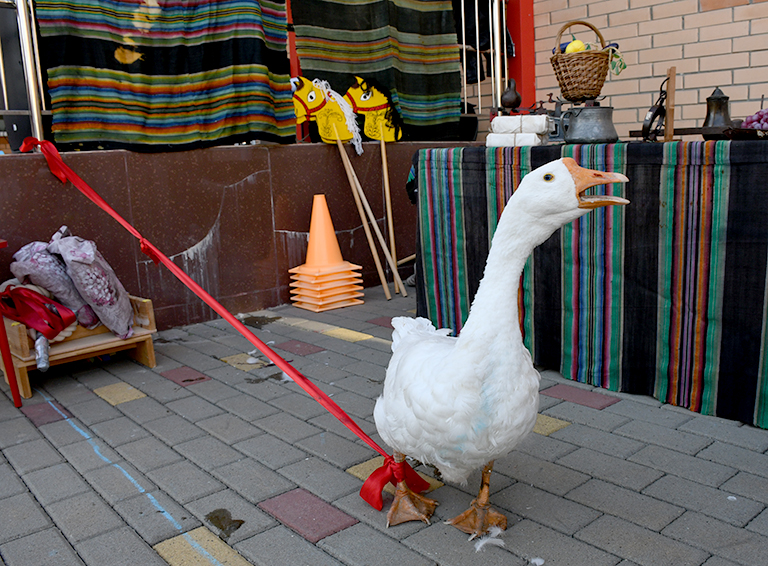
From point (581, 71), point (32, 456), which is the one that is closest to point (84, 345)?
point (32, 456)

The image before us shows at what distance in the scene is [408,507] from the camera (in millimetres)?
2486

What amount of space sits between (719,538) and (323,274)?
409cm

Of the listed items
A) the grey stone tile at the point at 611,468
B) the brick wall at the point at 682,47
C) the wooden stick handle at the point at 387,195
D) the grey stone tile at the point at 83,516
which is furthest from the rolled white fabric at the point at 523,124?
the grey stone tile at the point at 83,516

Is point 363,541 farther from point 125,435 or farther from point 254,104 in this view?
point 254,104

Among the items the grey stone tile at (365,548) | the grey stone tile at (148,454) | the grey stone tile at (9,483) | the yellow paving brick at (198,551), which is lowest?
the grey stone tile at (365,548)

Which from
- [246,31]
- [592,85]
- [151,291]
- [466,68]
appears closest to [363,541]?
[592,85]

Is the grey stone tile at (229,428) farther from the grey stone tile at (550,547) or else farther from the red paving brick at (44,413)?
the grey stone tile at (550,547)

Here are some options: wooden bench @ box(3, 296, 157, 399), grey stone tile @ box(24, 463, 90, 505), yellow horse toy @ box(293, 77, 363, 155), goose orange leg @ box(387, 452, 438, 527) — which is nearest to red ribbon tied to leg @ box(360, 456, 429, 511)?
goose orange leg @ box(387, 452, 438, 527)

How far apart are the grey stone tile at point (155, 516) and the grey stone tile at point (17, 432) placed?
3.27 feet

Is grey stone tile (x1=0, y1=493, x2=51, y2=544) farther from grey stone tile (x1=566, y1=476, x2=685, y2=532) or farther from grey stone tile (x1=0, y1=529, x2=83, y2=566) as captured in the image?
grey stone tile (x1=566, y1=476, x2=685, y2=532)

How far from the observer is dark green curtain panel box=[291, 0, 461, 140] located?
19.7ft

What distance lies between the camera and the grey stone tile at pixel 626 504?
2422 millimetres

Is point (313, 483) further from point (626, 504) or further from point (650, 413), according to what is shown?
point (650, 413)

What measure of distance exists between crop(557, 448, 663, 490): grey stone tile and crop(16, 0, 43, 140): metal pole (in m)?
4.35
